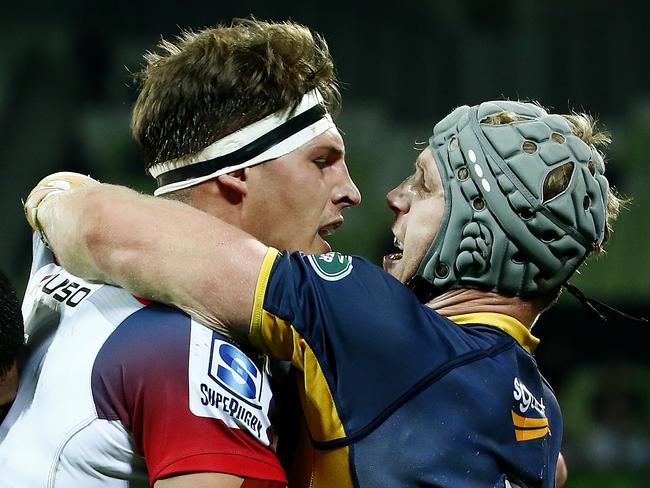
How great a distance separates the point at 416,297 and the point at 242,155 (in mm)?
578

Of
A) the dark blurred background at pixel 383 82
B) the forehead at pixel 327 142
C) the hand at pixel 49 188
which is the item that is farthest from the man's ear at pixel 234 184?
the dark blurred background at pixel 383 82

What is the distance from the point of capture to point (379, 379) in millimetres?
2355

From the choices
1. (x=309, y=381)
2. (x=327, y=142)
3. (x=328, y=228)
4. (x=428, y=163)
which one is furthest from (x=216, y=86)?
(x=309, y=381)

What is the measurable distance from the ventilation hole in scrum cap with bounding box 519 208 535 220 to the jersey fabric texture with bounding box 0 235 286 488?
72 cm

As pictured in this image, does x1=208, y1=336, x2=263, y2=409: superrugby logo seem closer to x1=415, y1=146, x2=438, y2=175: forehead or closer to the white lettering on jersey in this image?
the white lettering on jersey

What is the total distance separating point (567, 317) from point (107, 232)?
904cm

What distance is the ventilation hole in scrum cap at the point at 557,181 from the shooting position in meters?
2.59

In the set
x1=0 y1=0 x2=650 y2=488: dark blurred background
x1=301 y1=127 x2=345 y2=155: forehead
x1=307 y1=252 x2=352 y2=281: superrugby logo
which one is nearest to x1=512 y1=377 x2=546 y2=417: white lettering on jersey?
x1=307 y1=252 x2=352 y2=281: superrugby logo

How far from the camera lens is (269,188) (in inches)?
107

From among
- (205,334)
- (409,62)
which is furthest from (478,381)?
(409,62)

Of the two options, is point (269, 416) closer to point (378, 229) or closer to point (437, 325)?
point (437, 325)

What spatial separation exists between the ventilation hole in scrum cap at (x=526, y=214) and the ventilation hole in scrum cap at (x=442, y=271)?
230 millimetres

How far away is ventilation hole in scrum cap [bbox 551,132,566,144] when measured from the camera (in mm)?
2643

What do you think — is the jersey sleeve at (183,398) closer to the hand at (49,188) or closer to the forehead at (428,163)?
the hand at (49,188)
